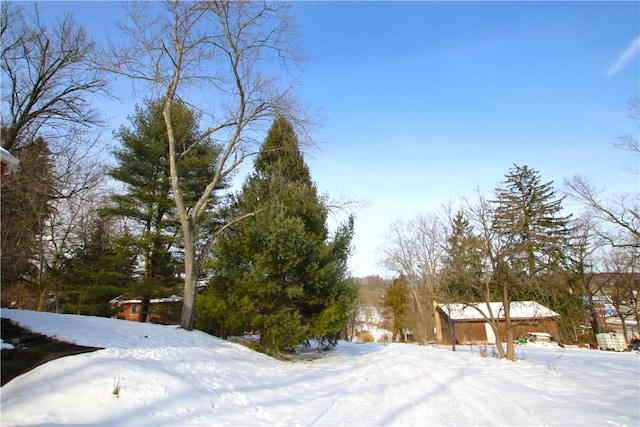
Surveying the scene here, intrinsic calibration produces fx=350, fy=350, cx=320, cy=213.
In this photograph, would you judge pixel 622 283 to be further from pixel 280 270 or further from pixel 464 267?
pixel 280 270

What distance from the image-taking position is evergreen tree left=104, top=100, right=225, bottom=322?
1947 cm

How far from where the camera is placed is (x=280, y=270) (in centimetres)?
1312

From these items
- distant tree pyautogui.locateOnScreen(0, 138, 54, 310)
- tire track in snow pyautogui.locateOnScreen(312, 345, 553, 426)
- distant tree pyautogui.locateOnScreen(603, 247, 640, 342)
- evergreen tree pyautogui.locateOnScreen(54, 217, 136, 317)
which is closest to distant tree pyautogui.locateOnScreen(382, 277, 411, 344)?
distant tree pyautogui.locateOnScreen(603, 247, 640, 342)

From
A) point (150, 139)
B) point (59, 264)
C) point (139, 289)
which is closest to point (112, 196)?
point (150, 139)

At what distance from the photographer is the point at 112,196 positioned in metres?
19.5

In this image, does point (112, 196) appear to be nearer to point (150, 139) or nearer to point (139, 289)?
point (150, 139)

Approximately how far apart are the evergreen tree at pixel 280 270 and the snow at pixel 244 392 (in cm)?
209

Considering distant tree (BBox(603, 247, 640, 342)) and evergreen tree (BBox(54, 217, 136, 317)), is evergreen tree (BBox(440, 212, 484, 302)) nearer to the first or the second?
evergreen tree (BBox(54, 217, 136, 317))

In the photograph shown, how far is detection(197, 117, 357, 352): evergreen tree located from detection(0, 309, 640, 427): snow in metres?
2.09

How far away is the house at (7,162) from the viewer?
6.88 m

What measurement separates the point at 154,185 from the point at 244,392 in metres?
16.8

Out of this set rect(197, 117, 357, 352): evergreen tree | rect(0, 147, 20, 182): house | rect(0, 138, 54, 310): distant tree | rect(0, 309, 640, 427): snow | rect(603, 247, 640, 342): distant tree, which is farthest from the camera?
rect(603, 247, 640, 342): distant tree

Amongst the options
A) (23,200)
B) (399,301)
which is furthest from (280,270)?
(399,301)

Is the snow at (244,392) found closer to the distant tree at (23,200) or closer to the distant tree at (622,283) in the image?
the distant tree at (23,200)
